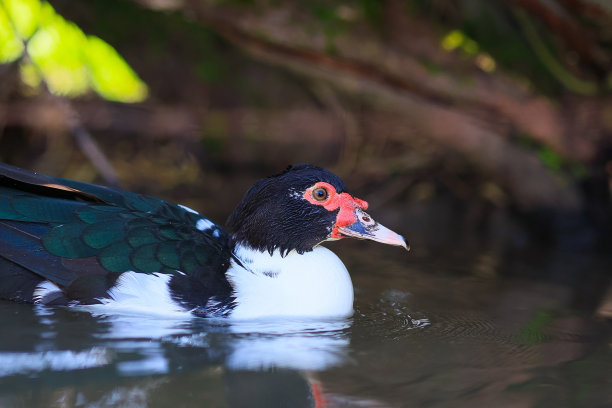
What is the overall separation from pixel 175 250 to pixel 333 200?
88cm

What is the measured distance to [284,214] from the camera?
13.2 ft

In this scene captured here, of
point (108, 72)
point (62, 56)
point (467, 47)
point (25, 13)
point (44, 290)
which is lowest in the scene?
point (44, 290)

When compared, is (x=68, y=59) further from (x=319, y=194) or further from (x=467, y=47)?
(x=319, y=194)

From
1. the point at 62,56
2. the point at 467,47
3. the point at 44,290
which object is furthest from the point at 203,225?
the point at 62,56

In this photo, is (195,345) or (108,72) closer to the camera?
(195,345)

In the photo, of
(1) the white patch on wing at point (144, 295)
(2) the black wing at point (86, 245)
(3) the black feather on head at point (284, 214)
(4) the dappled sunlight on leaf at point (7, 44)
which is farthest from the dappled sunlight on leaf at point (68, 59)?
(1) the white patch on wing at point (144, 295)

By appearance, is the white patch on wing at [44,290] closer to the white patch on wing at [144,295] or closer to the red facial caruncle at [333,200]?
the white patch on wing at [144,295]

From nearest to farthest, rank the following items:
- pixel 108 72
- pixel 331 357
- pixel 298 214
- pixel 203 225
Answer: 1. pixel 331 357
2. pixel 298 214
3. pixel 203 225
4. pixel 108 72

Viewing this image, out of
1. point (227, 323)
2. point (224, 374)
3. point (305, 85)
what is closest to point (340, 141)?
point (305, 85)

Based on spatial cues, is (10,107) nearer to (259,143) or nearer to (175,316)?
(259,143)

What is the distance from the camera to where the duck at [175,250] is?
12.3ft

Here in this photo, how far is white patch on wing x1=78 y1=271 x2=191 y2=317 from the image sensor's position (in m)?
3.74

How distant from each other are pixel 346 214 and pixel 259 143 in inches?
198

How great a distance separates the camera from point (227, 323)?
12.2 feet
